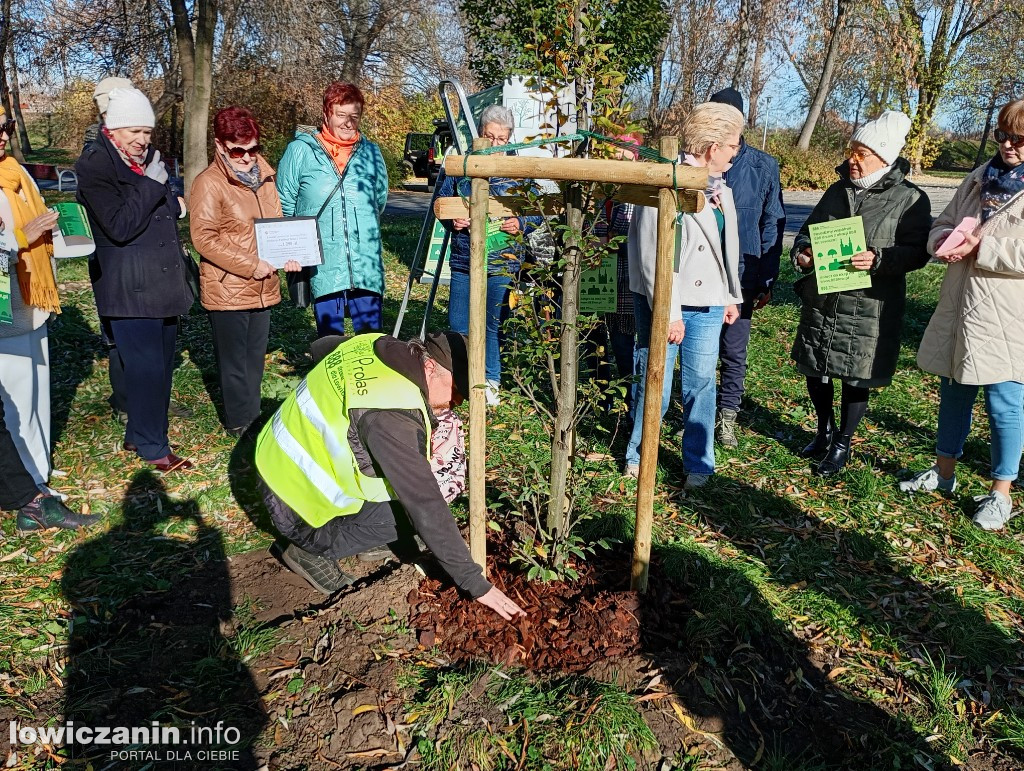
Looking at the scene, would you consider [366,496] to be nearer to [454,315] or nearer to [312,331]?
[454,315]

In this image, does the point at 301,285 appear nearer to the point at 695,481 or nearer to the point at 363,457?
the point at 363,457

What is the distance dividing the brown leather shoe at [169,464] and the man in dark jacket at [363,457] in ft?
4.51

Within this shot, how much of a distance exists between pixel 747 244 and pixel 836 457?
1.41m

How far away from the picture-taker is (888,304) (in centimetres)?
404

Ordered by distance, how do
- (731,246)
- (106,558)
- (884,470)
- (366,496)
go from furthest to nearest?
(884,470) → (731,246) → (106,558) → (366,496)

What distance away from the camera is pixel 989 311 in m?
3.64

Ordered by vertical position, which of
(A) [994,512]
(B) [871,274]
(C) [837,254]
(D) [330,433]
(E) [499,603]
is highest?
(C) [837,254]

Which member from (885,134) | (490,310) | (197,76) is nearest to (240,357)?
(490,310)

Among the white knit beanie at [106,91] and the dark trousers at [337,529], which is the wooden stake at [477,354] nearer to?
the dark trousers at [337,529]

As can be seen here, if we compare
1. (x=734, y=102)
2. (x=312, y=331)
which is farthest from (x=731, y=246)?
(x=312, y=331)

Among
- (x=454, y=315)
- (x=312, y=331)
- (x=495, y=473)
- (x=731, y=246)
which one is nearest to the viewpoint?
(x=731, y=246)

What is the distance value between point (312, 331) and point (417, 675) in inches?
192

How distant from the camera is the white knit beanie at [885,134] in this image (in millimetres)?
3773

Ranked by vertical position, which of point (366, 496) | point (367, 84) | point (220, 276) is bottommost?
point (366, 496)
